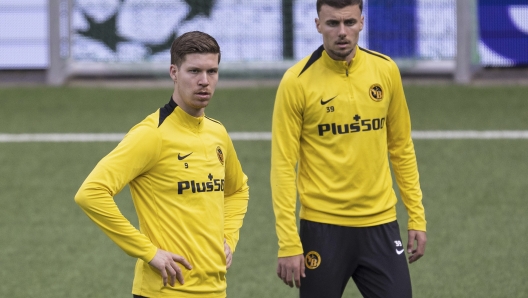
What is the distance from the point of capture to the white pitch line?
10.4m

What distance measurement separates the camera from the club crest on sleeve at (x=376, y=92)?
14.0ft

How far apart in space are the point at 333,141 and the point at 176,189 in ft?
3.22

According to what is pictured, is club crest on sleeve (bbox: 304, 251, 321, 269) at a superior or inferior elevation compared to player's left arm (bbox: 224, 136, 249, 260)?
inferior

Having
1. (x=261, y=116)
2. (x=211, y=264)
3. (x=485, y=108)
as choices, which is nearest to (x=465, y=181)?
(x=485, y=108)

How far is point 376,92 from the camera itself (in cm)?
428

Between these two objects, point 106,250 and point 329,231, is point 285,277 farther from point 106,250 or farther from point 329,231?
point 106,250

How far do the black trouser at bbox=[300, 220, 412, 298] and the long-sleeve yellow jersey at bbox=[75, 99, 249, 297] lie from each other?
73 cm

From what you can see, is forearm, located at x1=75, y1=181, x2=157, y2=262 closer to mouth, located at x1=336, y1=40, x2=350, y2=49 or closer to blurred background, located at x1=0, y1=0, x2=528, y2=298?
mouth, located at x1=336, y1=40, x2=350, y2=49

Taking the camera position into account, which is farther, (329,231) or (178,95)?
(329,231)

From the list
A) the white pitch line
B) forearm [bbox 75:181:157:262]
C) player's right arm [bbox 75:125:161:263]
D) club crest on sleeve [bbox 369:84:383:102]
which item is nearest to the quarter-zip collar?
club crest on sleeve [bbox 369:84:383:102]

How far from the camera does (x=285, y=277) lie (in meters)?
4.20

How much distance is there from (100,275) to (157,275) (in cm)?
378

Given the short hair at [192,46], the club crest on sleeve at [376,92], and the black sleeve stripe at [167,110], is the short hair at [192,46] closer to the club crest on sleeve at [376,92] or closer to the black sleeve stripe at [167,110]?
the black sleeve stripe at [167,110]

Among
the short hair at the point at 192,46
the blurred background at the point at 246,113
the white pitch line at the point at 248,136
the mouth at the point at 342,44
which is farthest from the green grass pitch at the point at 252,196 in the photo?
the short hair at the point at 192,46
